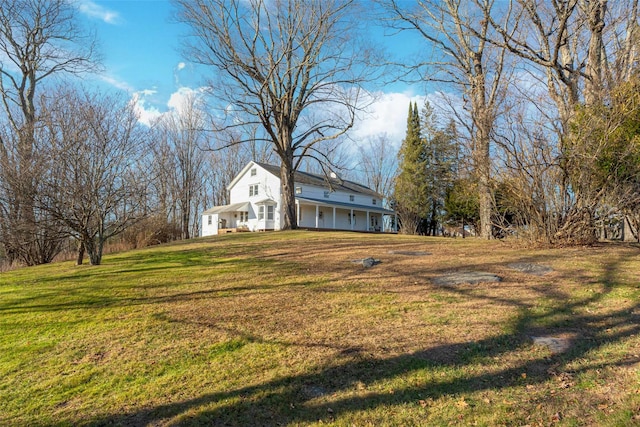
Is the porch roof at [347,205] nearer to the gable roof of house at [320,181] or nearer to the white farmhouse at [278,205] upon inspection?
the white farmhouse at [278,205]

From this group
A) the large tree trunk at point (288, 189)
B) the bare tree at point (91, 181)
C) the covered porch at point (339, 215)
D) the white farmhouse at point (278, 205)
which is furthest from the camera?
the covered porch at point (339, 215)

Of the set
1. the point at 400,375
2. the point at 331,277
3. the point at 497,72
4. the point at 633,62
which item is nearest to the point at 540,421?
the point at 400,375

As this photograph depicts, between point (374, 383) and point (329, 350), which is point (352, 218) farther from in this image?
point (374, 383)

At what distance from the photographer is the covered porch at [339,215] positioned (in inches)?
1142

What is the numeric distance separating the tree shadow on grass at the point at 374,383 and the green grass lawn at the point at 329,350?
0.6 inches

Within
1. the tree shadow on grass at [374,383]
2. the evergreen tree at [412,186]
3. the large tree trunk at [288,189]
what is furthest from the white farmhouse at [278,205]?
the tree shadow on grass at [374,383]

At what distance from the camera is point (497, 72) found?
584 inches

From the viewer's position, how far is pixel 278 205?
2819cm

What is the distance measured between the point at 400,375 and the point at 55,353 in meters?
3.65

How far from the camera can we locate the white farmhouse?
2852 cm

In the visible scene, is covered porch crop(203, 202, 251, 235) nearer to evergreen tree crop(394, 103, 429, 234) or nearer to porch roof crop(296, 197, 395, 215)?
porch roof crop(296, 197, 395, 215)

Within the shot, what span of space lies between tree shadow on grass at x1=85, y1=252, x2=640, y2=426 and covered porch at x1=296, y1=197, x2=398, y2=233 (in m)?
24.2

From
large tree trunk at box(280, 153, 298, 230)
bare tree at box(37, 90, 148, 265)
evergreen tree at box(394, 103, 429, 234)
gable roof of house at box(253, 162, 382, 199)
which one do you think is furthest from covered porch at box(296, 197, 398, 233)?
bare tree at box(37, 90, 148, 265)

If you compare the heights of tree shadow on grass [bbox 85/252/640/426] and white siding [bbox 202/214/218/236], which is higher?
white siding [bbox 202/214/218/236]
